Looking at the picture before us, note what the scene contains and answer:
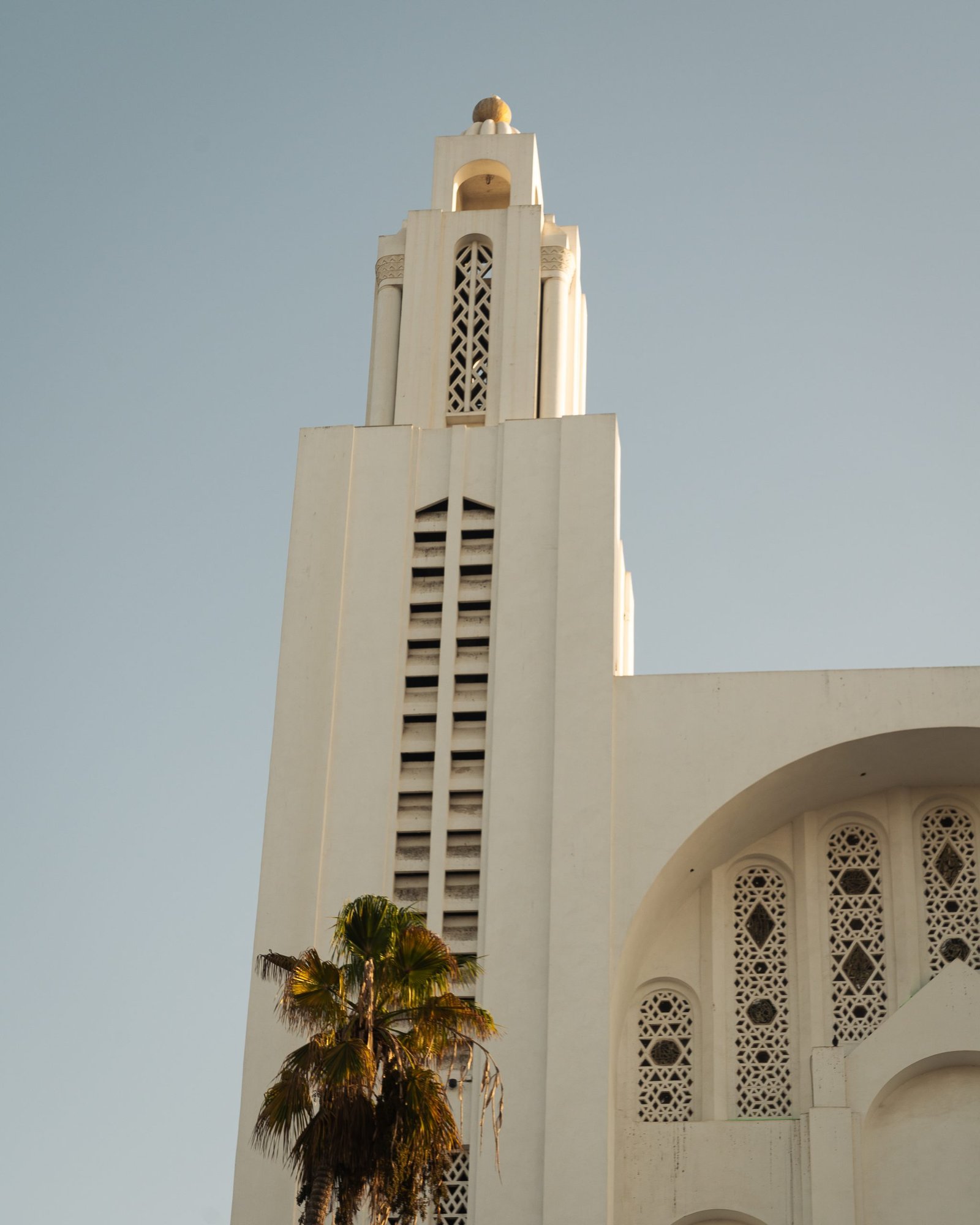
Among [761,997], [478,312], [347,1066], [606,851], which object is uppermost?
[478,312]

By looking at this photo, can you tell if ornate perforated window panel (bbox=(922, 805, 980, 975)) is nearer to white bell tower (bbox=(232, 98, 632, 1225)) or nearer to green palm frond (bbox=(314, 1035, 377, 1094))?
white bell tower (bbox=(232, 98, 632, 1225))

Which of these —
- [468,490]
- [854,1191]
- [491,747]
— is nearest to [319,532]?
[468,490]

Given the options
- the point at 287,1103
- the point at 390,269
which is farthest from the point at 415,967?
the point at 390,269

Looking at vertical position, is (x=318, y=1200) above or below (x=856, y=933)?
below

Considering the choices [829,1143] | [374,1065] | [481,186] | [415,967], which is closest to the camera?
[374,1065]

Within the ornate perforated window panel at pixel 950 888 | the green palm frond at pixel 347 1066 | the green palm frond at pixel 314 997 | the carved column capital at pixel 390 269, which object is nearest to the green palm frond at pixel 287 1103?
the green palm frond at pixel 347 1066

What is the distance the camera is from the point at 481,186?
2603 cm

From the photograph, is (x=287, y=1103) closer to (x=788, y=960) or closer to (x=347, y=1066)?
(x=347, y=1066)

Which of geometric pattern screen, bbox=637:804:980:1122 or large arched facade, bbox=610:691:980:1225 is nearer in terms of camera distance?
large arched facade, bbox=610:691:980:1225

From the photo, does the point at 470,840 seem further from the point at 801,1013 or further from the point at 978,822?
the point at 978,822

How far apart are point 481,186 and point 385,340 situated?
354 cm

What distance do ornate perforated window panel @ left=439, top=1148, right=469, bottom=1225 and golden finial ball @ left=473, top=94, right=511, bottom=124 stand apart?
45.8ft

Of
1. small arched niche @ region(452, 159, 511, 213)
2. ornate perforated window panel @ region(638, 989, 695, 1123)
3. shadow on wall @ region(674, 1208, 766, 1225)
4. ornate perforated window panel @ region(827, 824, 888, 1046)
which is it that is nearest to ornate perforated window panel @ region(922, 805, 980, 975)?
ornate perforated window panel @ region(827, 824, 888, 1046)

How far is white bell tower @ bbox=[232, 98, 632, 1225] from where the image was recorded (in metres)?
18.8
